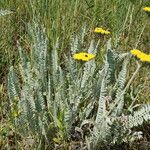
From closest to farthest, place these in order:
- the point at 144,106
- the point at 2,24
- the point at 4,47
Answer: the point at 144,106 < the point at 4,47 < the point at 2,24

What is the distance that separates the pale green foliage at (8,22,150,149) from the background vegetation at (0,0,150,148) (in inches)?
10.1

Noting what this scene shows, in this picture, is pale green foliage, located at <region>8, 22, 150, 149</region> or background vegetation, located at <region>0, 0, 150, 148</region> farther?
background vegetation, located at <region>0, 0, 150, 148</region>

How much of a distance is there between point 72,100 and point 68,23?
984 mm

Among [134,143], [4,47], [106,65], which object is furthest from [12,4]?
[134,143]

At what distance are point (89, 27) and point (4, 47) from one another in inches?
25.8

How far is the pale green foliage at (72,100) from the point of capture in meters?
1.97

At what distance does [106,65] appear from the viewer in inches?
83.6

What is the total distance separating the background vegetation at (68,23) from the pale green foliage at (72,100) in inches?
10.1

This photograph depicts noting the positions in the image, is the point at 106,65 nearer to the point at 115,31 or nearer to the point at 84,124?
the point at 84,124

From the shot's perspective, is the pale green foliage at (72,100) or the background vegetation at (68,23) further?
the background vegetation at (68,23)

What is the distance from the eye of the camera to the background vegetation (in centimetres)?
264

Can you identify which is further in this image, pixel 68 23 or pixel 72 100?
pixel 68 23

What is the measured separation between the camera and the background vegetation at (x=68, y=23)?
8.66 feet

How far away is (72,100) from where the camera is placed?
207cm
